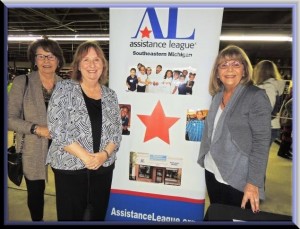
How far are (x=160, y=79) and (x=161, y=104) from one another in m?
0.19

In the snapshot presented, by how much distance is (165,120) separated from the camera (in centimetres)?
209

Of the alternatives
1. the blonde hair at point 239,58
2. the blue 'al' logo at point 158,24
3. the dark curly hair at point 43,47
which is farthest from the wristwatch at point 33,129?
the blonde hair at point 239,58

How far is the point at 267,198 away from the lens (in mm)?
3443

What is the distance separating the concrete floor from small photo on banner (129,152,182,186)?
3.08ft

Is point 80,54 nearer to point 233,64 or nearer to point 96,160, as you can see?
point 96,160

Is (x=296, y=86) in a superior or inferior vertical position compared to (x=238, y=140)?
superior

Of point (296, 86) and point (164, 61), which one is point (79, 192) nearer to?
point (164, 61)

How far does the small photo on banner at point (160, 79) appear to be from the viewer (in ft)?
6.62

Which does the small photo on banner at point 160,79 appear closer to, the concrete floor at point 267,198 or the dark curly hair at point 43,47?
the dark curly hair at point 43,47

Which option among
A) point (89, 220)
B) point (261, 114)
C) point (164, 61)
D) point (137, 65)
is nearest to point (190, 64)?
point (164, 61)

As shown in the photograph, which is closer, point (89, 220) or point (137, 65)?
point (89, 220)

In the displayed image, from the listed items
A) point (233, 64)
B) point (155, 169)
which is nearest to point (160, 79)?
point (233, 64)

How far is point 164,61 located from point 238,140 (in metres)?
0.77

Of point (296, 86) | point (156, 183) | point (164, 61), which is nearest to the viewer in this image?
point (296, 86)
